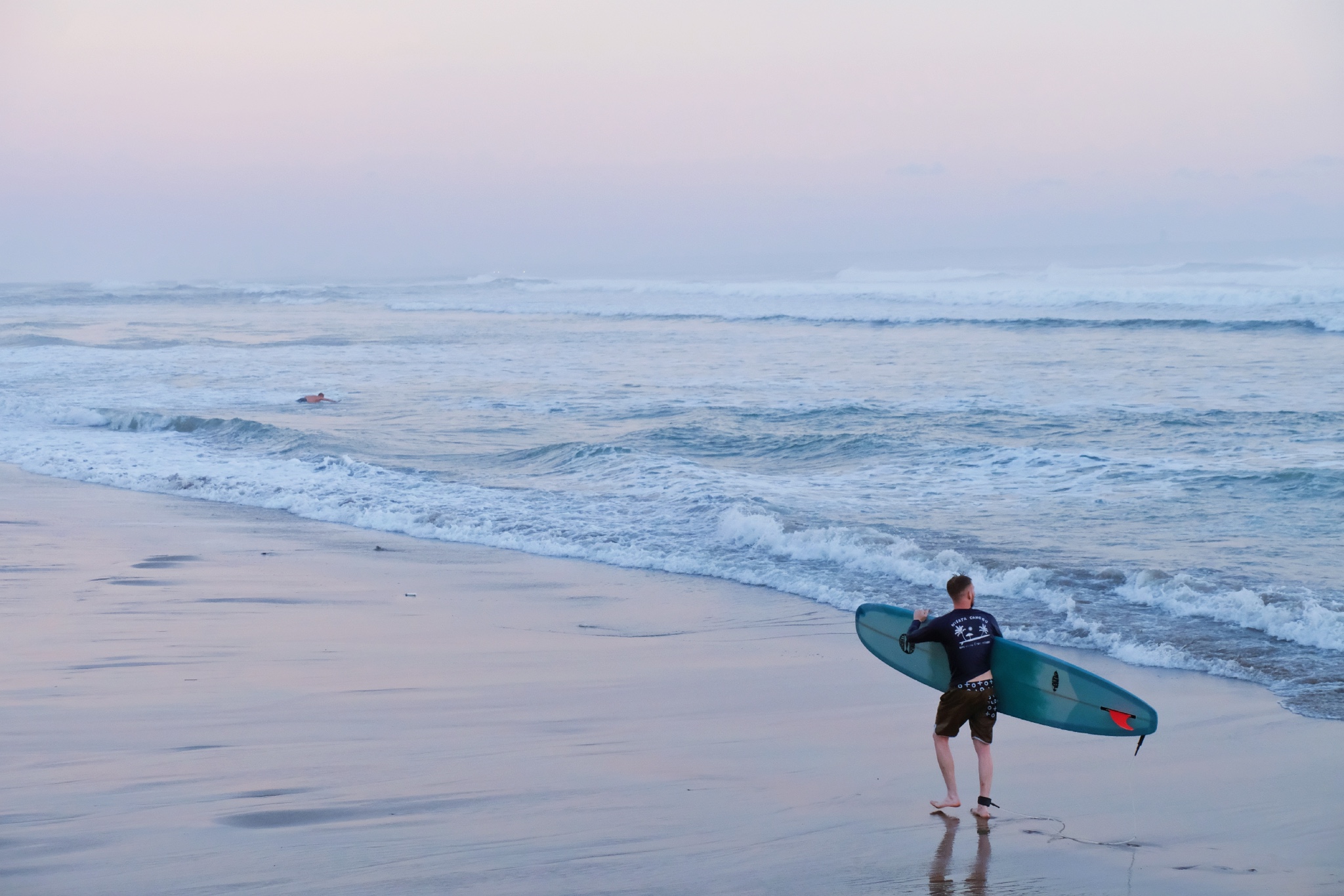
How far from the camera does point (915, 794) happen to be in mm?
5047

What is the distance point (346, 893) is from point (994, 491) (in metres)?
10.2

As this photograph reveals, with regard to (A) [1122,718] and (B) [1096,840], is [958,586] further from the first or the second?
(B) [1096,840]

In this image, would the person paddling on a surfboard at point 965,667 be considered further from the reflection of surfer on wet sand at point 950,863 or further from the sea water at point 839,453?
the sea water at point 839,453

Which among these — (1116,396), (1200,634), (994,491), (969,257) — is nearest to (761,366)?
(1116,396)

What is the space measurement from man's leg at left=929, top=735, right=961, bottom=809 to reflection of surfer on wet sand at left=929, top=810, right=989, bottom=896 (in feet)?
0.17

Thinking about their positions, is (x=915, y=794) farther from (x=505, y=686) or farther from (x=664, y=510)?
(x=664, y=510)

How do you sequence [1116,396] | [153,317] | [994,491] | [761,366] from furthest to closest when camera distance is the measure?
[153,317], [761,366], [1116,396], [994,491]

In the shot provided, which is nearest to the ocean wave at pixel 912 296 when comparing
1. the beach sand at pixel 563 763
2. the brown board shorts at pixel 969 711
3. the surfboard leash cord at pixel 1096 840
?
the beach sand at pixel 563 763

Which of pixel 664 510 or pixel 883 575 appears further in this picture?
pixel 664 510

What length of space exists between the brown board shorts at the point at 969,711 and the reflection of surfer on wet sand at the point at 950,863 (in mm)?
386

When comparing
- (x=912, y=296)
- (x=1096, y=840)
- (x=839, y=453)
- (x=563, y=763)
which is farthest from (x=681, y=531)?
(x=912, y=296)

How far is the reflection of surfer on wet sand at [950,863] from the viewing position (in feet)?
13.6

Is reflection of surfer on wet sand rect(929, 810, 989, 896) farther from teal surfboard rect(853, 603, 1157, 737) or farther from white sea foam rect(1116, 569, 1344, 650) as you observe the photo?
white sea foam rect(1116, 569, 1344, 650)

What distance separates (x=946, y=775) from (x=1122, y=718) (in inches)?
33.6
